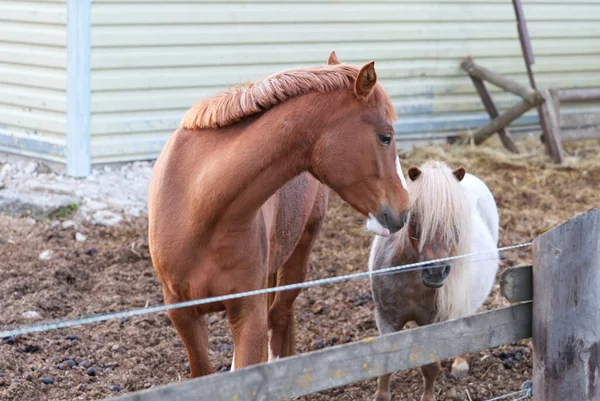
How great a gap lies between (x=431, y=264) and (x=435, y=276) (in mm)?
60

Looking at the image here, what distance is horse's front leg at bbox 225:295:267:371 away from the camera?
3256 millimetres

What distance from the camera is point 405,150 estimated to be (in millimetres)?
9031

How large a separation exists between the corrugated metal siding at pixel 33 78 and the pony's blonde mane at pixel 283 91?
Answer: 4297 mm

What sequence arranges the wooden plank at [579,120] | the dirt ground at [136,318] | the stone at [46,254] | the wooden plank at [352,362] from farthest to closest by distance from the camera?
1. the wooden plank at [579,120]
2. the stone at [46,254]
3. the dirt ground at [136,318]
4. the wooden plank at [352,362]

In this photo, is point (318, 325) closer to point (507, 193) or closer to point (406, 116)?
point (507, 193)

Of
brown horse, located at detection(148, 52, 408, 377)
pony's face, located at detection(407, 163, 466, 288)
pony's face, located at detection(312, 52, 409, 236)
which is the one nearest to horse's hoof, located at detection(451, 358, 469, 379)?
pony's face, located at detection(407, 163, 466, 288)

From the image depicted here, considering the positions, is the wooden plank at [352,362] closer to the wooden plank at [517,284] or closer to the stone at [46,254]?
the wooden plank at [517,284]

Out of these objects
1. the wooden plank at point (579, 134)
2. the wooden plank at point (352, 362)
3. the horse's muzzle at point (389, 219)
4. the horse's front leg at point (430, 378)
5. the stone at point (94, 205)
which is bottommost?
the horse's front leg at point (430, 378)

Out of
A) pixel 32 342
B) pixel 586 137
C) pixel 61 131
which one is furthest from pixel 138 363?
pixel 586 137

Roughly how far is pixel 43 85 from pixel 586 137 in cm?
621

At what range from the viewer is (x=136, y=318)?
16.5 ft

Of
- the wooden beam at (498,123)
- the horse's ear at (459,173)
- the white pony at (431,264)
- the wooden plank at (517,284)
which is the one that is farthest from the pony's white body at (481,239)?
the wooden beam at (498,123)

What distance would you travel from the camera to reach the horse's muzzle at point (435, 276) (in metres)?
3.58

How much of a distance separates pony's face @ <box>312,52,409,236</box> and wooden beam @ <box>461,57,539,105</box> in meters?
6.12
